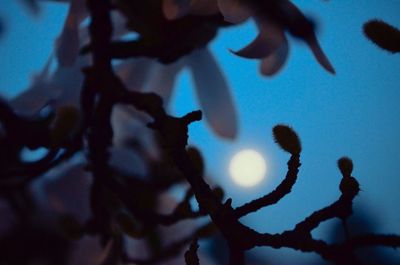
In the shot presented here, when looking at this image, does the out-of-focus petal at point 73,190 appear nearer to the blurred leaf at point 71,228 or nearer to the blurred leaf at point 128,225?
the blurred leaf at point 71,228

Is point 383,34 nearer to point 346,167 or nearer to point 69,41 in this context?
point 346,167

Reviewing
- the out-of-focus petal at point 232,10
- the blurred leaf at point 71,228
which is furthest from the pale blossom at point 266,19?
the blurred leaf at point 71,228

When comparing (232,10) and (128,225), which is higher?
(232,10)

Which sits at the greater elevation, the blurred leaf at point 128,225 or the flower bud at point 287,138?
the flower bud at point 287,138

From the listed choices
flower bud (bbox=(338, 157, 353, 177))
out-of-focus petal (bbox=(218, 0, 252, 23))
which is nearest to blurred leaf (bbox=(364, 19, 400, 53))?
flower bud (bbox=(338, 157, 353, 177))

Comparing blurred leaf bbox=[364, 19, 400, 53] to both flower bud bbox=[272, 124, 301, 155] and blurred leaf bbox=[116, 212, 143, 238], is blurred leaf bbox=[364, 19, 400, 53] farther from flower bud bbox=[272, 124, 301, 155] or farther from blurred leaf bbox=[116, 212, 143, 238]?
blurred leaf bbox=[116, 212, 143, 238]

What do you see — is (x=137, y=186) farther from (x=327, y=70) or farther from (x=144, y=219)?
(x=327, y=70)

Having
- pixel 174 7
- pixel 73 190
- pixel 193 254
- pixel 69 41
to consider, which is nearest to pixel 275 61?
pixel 174 7
